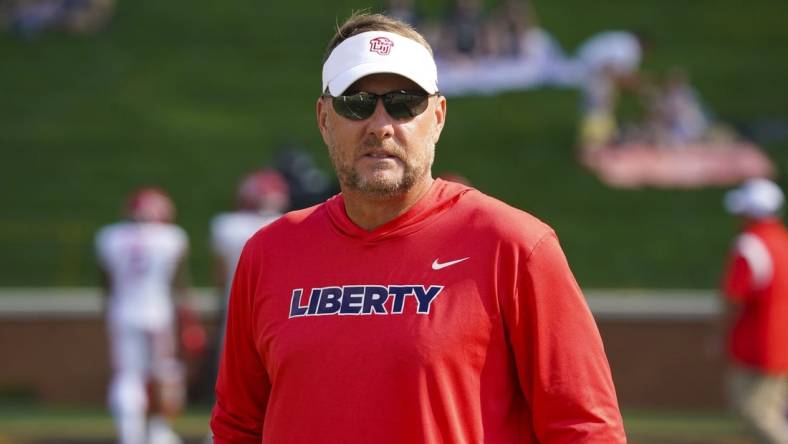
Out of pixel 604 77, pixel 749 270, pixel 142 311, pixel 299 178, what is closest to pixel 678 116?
pixel 604 77

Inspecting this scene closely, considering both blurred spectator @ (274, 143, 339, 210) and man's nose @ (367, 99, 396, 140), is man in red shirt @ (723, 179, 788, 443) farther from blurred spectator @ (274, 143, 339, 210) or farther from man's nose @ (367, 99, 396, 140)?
man's nose @ (367, 99, 396, 140)

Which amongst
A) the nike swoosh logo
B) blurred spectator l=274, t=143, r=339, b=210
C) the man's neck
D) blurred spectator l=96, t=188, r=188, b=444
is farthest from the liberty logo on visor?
blurred spectator l=96, t=188, r=188, b=444

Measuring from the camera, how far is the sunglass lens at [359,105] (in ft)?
9.72

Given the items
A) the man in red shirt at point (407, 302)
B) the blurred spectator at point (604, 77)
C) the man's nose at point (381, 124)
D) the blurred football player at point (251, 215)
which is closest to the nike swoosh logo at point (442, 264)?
the man in red shirt at point (407, 302)

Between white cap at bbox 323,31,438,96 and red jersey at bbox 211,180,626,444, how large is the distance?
0.27 meters

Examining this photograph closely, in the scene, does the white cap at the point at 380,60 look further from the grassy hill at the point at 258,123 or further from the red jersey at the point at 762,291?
the grassy hill at the point at 258,123

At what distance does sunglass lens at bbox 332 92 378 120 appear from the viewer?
2963mm

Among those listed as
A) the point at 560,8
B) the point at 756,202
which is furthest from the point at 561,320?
the point at 560,8

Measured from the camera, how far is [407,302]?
9.34ft

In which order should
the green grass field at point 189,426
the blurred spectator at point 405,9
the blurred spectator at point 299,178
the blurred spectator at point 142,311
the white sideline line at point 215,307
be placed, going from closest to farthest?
1. the blurred spectator at point 299,178
2. the blurred spectator at point 142,311
3. the green grass field at point 189,426
4. the white sideline line at point 215,307
5. the blurred spectator at point 405,9

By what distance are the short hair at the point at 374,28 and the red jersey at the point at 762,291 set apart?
6.04 metres

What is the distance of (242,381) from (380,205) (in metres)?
0.57

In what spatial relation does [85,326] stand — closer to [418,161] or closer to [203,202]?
Answer: [203,202]

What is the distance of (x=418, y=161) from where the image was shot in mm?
2961
